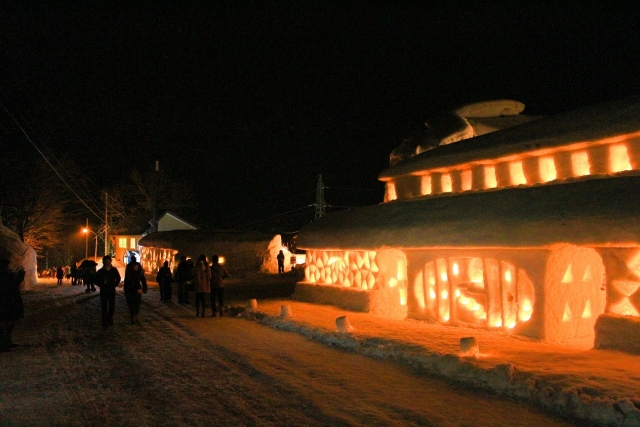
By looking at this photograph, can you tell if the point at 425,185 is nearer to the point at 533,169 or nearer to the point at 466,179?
the point at 466,179

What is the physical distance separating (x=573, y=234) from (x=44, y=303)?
61.8ft

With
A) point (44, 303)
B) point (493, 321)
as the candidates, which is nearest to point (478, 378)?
point (493, 321)

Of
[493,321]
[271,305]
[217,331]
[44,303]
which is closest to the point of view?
[493,321]

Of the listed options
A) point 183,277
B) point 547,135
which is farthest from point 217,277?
point 547,135

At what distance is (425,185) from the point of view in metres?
16.0

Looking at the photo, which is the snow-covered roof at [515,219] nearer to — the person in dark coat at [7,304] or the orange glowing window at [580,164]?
the orange glowing window at [580,164]

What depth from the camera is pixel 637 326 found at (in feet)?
30.6

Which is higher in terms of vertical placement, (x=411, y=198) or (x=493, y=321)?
(x=411, y=198)

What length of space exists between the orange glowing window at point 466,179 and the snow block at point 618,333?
210 inches

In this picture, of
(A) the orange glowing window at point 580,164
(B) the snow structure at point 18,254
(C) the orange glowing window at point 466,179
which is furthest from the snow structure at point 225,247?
(A) the orange glowing window at point 580,164

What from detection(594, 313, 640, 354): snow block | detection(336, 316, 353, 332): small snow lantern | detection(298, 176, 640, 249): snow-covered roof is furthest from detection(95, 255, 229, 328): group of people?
detection(594, 313, 640, 354): snow block

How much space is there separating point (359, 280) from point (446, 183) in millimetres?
3717

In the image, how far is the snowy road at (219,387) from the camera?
641cm

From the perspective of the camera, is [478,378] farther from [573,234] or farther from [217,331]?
[217,331]
